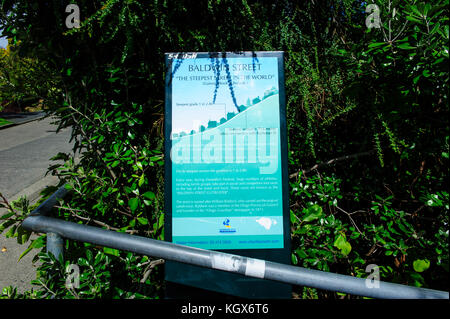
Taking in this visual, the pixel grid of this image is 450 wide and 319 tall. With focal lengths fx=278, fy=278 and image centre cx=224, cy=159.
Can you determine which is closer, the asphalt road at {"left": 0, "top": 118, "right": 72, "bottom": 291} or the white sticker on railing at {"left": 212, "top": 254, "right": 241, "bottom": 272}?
the white sticker on railing at {"left": 212, "top": 254, "right": 241, "bottom": 272}

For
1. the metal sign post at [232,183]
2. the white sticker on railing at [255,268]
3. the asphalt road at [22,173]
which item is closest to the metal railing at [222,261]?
the white sticker on railing at [255,268]

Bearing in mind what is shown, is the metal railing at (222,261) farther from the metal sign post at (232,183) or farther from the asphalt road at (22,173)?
the asphalt road at (22,173)

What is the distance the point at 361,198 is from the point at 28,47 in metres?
2.76

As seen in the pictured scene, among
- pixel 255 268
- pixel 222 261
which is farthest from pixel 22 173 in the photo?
pixel 255 268

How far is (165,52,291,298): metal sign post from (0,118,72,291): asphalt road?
3.38ft

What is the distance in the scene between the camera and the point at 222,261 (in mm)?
1218

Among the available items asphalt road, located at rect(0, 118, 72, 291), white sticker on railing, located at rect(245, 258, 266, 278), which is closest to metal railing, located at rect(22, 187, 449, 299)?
white sticker on railing, located at rect(245, 258, 266, 278)

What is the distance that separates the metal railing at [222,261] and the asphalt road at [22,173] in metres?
0.92

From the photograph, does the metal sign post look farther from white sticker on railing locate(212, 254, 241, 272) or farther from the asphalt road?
the asphalt road

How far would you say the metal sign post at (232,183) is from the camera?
1720mm

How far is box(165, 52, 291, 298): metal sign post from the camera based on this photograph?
1720mm

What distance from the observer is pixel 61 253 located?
1360 millimetres

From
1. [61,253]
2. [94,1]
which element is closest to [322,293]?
[61,253]
